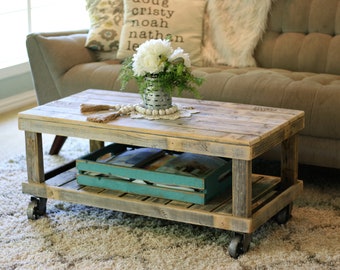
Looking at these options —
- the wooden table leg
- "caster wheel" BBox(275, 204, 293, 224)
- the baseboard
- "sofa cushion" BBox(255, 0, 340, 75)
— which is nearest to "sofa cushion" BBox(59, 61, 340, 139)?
"sofa cushion" BBox(255, 0, 340, 75)

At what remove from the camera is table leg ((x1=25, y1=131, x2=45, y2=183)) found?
8.76ft

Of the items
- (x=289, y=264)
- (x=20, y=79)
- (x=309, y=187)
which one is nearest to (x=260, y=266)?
(x=289, y=264)

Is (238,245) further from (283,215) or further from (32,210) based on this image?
(32,210)

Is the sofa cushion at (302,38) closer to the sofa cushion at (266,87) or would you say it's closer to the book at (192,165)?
the sofa cushion at (266,87)

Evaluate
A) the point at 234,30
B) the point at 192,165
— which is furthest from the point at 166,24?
the point at 192,165

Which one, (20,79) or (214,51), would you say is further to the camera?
(20,79)

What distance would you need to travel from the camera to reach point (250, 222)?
7.64ft

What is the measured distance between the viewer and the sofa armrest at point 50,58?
135 inches

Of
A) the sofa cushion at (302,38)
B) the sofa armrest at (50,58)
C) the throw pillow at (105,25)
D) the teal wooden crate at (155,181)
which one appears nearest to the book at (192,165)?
the teal wooden crate at (155,181)

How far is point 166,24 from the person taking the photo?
352 centimetres

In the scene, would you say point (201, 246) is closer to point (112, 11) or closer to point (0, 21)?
point (112, 11)

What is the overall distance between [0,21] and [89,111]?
2051 millimetres

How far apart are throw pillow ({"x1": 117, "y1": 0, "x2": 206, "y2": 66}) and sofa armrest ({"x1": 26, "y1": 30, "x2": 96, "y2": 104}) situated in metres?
0.25

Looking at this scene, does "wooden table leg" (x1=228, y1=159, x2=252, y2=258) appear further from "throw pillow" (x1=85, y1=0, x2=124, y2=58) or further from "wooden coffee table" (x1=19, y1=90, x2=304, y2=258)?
"throw pillow" (x1=85, y1=0, x2=124, y2=58)
